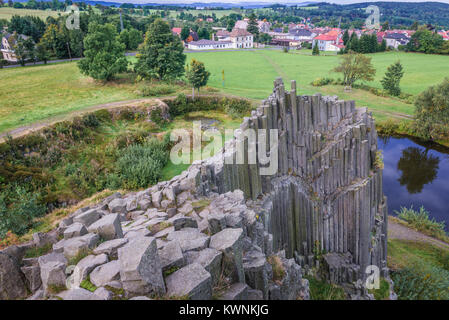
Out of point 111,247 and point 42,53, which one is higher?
point 42,53

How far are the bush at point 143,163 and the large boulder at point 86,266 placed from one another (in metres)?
17.5

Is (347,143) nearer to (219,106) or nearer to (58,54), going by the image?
(219,106)

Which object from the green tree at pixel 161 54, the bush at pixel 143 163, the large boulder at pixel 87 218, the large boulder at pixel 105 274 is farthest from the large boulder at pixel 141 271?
the green tree at pixel 161 54

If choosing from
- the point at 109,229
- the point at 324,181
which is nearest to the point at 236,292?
the point at 109,229

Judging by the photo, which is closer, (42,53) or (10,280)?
(10,280)

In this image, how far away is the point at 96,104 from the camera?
125ft

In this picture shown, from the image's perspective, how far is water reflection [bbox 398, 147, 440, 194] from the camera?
99.8 ft

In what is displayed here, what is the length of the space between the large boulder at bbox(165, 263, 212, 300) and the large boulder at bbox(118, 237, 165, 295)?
235mm

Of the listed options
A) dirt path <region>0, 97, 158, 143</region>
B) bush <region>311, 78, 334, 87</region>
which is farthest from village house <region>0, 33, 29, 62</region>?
bush <region>311, 78, 334, 87</region>

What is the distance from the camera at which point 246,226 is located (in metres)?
8.84

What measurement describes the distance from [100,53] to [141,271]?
46.0 meters

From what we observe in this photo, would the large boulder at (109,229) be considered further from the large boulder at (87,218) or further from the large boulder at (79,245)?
the large boulder at (87,218)

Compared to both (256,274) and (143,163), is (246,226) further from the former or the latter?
(143,163)

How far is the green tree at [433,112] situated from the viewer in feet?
116
